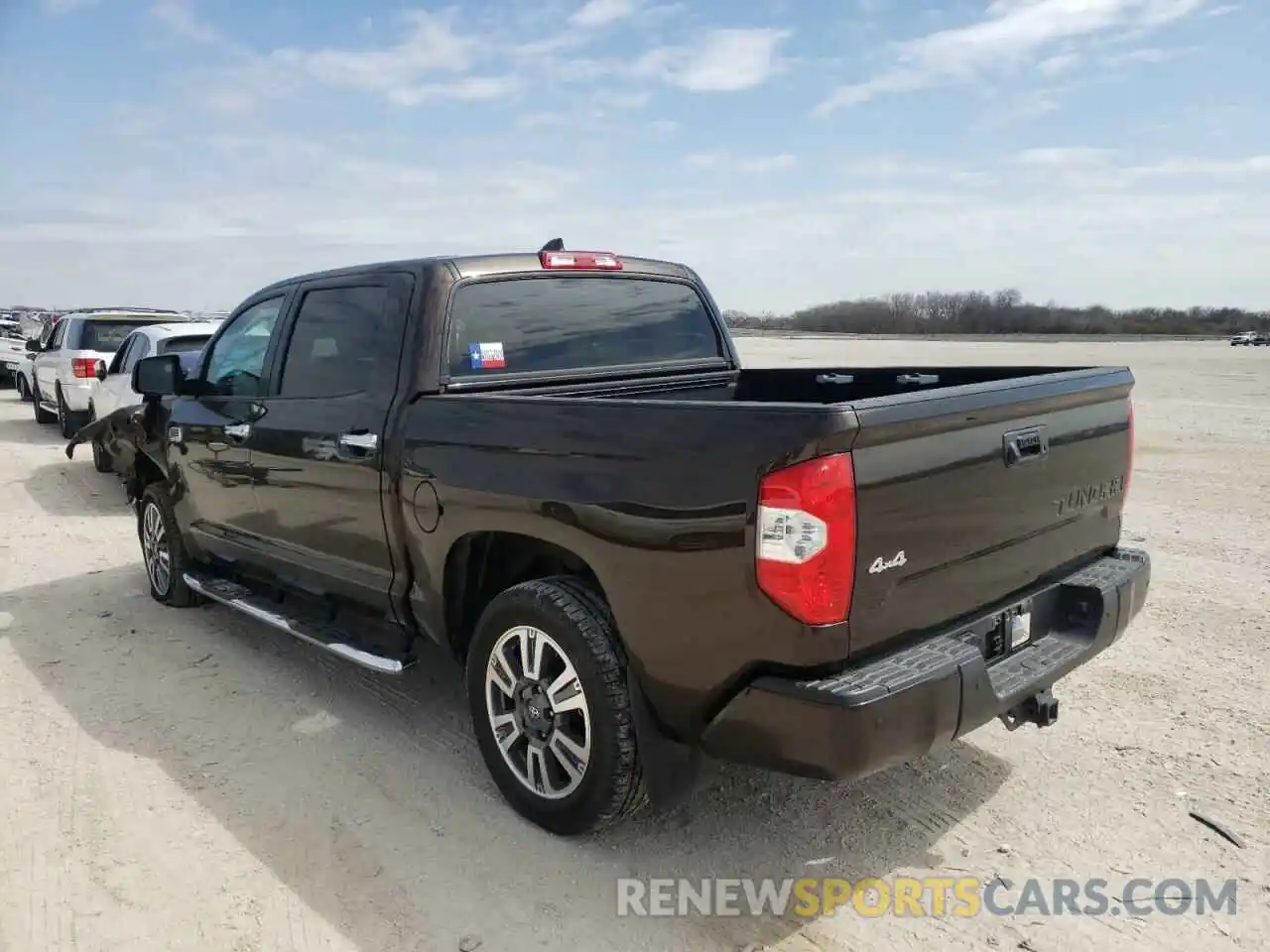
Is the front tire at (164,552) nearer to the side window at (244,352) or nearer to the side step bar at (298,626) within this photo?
the side step bar at (298,626)

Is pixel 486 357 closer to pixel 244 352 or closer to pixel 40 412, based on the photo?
pixel 244 352

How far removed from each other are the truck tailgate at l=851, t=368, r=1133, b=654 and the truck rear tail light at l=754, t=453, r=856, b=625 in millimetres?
46

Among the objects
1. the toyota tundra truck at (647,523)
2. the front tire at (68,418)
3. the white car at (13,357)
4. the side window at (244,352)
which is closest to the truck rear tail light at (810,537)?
the toyota tundra truck at (647,523)

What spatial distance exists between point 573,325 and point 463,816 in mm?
2081

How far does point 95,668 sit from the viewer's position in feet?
16.1

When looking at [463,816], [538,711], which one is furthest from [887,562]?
[463,816]

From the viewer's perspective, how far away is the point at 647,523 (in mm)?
2785

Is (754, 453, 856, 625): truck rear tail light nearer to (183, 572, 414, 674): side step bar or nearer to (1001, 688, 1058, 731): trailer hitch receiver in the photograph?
(1001, 688, 1058, 731): trailer hitch receiver

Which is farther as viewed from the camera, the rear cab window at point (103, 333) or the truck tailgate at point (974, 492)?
the rear cab window at point (103, 333)

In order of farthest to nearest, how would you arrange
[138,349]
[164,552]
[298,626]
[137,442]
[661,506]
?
[138,349], [137,442], [164,552], [298,626], [661,506]

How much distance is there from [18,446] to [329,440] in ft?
39.0

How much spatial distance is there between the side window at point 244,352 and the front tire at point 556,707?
217 centimetres

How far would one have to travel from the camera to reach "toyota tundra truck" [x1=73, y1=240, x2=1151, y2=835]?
2.54m

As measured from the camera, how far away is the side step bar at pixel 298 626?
151 inches
